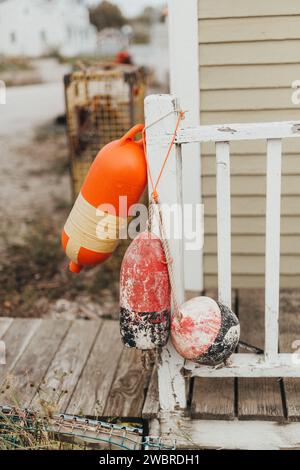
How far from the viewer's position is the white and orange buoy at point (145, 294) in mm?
2369

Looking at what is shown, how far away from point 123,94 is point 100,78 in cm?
26

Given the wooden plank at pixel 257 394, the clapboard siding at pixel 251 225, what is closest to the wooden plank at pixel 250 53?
the clapboard siding at pixel 251 225

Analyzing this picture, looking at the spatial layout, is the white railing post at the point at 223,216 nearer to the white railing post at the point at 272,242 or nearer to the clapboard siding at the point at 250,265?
the white railing post at the point at 272,242

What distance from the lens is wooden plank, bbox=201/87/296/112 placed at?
3475 mm

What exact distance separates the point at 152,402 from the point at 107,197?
36.1 inches

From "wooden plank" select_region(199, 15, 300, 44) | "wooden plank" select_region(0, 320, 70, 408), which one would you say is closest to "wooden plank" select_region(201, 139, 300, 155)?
"wooden plank" select_region(199, 15, 300, 44)

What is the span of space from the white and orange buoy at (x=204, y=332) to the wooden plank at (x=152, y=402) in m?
0.39

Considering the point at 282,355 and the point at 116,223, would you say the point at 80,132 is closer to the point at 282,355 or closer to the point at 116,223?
the point at 116,223

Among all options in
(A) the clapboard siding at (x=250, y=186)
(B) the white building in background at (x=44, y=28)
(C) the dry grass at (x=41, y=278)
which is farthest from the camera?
(B) the white building in background at (x=44, y=28)

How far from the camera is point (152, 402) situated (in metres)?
2.76

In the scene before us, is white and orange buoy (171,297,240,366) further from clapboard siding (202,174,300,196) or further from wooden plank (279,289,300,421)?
clapboard siding (202,174,300,196)

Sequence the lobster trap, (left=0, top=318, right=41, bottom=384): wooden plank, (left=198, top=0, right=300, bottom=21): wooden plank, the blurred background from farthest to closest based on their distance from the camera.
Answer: the lobster trap → the blurred background → (left=198, top=0, right=300, bottom=21): wooden plank → (left=0, top=318, right=41, bottom=384): wooden plank

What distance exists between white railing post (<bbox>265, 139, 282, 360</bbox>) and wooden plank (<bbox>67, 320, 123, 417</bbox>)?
0.81m

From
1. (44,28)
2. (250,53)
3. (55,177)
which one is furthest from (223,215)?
(44,28)
